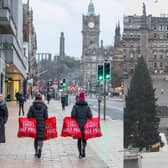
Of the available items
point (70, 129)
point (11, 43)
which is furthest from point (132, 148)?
point (11, 43)

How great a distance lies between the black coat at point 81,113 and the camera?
1223 centimetres

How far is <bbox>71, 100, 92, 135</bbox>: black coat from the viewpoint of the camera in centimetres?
1223

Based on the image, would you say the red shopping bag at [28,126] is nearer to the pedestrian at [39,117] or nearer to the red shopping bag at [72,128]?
the pedestrian at [39,117]

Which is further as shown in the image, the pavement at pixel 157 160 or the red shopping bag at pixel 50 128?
the red shopping bag at pixel 50 128

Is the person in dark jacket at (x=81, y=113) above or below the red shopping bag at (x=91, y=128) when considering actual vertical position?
above

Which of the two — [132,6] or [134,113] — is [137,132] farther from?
[132,6]

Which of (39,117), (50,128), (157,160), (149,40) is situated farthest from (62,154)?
(149,40)

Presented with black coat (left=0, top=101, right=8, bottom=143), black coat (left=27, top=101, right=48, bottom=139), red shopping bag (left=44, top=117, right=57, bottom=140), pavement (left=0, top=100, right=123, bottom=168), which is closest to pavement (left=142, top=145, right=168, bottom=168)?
pavement (left=0, top=100, right=123, bottom=168)

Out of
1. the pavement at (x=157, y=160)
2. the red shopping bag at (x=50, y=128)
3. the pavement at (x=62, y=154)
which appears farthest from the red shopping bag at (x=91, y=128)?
the pavement at (x=157, y=160)

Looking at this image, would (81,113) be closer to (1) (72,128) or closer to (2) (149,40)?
(1) (72,128)

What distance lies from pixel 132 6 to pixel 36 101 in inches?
250

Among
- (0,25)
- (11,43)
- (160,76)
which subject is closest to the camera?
(160,76)

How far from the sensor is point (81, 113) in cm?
1229

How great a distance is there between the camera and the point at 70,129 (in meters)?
12.2
